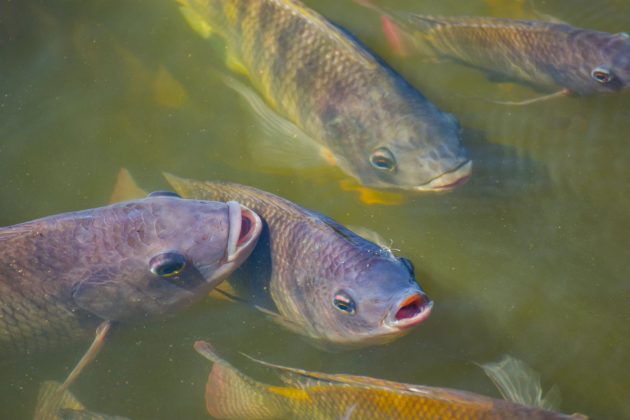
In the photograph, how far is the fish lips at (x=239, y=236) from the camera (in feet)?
11.8

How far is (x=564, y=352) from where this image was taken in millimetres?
4152

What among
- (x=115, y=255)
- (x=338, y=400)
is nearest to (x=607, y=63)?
(x=338, y=400)

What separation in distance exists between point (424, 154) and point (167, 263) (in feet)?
5.77

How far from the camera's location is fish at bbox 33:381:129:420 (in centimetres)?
403

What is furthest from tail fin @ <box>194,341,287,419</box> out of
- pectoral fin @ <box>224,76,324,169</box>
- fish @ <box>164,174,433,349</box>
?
pectoral fin @ <box>224,76,324,169</box>

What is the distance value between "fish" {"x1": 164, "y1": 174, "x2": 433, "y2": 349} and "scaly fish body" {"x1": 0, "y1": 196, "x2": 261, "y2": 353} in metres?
0.18

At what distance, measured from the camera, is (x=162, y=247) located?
3598 millimetres

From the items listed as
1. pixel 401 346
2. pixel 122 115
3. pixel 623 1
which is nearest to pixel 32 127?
pixel 122 115

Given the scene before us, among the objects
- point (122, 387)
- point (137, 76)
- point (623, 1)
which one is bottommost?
point (122, 387)

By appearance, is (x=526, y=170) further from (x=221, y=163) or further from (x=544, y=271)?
(x=221, y=163)

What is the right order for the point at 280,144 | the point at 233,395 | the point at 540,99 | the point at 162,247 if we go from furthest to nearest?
the point at 540,99 → the point at 280,144 → the point at 233,395 → the point at 162,247

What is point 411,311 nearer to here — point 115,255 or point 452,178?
point 452,178

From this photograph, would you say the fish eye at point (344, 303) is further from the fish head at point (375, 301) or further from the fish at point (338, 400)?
the fish at point (338, 400)

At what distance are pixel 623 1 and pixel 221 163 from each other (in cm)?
371
